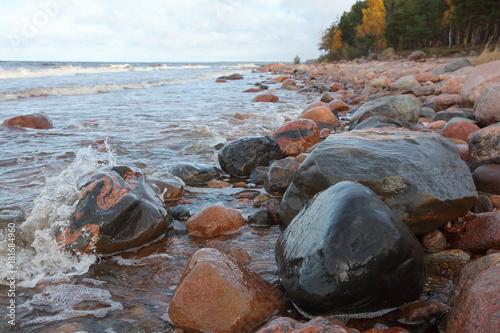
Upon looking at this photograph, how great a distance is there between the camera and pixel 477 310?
1562mm

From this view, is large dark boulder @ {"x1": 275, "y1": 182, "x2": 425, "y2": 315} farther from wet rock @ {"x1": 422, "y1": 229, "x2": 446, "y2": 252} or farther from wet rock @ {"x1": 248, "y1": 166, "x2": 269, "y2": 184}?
wet rock @ {"x1": 248, "y1": 166, "x2": 269, "y2": 184}

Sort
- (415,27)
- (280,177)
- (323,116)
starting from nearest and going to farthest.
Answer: (280,177) → (323,116) → (415,27)

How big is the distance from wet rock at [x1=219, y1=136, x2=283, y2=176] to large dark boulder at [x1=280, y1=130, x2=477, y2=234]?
168 centimetres

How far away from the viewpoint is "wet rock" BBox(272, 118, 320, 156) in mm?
5711

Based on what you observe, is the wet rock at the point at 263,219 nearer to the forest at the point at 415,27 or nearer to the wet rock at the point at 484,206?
the wet rock at the point at 484,206

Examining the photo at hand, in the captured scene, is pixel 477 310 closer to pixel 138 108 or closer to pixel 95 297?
pixel 95 297

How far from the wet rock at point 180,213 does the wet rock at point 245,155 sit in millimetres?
1339

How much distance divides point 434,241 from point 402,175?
58 centimetres

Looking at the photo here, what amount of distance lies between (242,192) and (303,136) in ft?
6.68

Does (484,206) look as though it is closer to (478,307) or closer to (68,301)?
(478,307)

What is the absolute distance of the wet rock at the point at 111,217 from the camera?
2862mm

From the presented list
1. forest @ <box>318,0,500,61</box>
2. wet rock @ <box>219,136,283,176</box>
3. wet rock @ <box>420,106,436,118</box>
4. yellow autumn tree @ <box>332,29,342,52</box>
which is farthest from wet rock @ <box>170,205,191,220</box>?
yellow autumn tree @ <box>332,29,342,52</box>

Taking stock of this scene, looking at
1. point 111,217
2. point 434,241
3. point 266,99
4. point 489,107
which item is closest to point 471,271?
point 434,241

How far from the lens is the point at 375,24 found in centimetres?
4891
